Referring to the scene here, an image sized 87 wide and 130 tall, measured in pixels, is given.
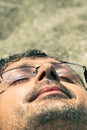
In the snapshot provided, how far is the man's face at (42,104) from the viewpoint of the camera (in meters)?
3.79

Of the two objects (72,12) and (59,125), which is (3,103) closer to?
(59,125)

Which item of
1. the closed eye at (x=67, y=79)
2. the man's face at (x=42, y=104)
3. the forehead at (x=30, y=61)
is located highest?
the forehead at (x=30, y=61)

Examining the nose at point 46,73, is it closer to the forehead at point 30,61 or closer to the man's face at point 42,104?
the man's face at point 42,104

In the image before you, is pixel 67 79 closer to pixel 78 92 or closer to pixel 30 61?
pixel 78 92

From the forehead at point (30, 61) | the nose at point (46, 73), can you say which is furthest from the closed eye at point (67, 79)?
the nose at point (46, 73)

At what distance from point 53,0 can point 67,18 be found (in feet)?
2.76

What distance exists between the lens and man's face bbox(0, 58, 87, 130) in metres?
3.79

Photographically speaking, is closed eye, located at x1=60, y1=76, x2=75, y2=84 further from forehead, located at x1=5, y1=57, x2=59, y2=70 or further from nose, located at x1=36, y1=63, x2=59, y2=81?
nose, located at x1=36, y1=63, x2=59, y2=81

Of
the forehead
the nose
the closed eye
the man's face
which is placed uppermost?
the forehead

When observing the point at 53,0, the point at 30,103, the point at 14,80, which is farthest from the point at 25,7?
the point at 30,103

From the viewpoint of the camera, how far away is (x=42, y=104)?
12.7 feet

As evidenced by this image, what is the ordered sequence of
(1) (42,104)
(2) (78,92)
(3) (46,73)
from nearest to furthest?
(1) (42,104), (3) (46,73), (2) (78,92)

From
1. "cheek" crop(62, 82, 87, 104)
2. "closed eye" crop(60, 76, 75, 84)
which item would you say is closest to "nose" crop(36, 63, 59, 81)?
"cheek" crop(62, 82, 87, 104)

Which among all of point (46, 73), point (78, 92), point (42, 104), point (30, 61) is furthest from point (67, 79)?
point (42, 104)
